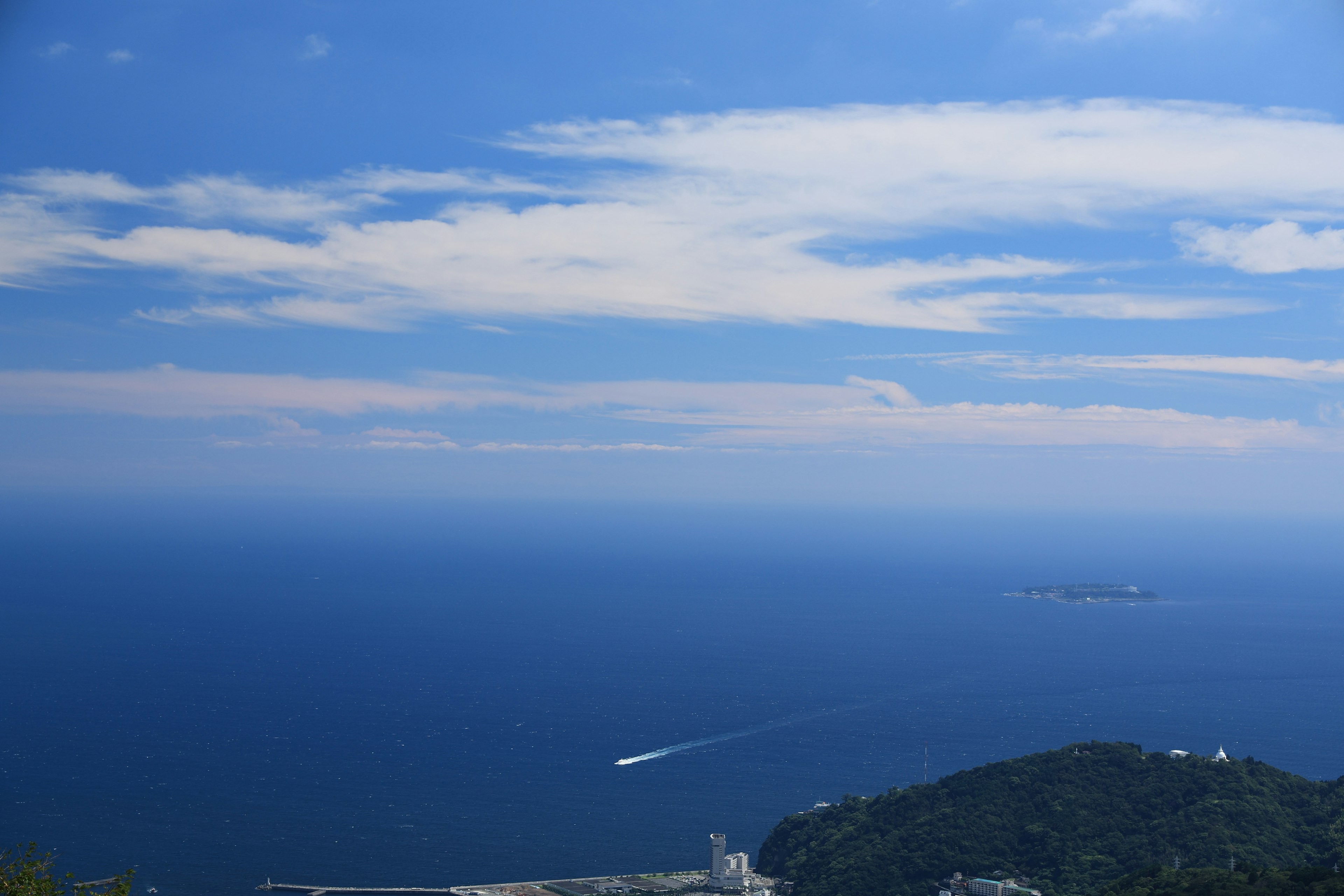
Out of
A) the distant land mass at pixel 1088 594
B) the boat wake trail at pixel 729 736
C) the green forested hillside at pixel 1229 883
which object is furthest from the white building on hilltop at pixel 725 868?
the distant land mass at pixel 1088 594

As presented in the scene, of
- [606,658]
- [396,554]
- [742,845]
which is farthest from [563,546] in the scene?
[742,845]

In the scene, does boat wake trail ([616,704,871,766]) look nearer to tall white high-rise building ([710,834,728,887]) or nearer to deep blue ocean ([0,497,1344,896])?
deep blue ocean ([0,497,1344,896])

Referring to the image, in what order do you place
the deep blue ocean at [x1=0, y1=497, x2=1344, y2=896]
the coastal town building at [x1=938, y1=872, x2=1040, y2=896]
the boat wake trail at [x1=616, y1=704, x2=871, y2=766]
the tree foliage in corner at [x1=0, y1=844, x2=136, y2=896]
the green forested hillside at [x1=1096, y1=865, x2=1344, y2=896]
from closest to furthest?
1. the tree foliage in corner at [x1=0, y1=844, x2=136, y2=896]
2. the green forested hillside at [x1=1096, y1=865, x2=1344, y2=896]
3. the coastal town building at [x1=938, y1=872, x2=1040, y2=896]
4. the deep blue ocean at [x1=0, y1=497, x2=1344, y2=896]
5. the boat wake trail at [x1=616, y1=704, x2=871, y2=766]

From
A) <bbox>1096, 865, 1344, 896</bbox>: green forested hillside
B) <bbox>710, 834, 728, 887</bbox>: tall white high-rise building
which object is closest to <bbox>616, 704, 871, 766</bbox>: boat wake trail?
<bbox>710, 834, 728, 887</bbox>: tall white high-rise building

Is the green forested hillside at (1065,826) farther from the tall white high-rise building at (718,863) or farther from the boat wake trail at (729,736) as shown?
the boat wake trail at (729,736)

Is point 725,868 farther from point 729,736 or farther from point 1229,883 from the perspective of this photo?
point 729,736

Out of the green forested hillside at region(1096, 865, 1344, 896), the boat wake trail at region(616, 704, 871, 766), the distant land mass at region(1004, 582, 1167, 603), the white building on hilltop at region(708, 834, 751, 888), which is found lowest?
the white building on hilltop at region(708, 834, 751, 888)

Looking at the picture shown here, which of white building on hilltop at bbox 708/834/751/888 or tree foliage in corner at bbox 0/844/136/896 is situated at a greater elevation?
tree foliage in corner at bbox 0/844/136/896
